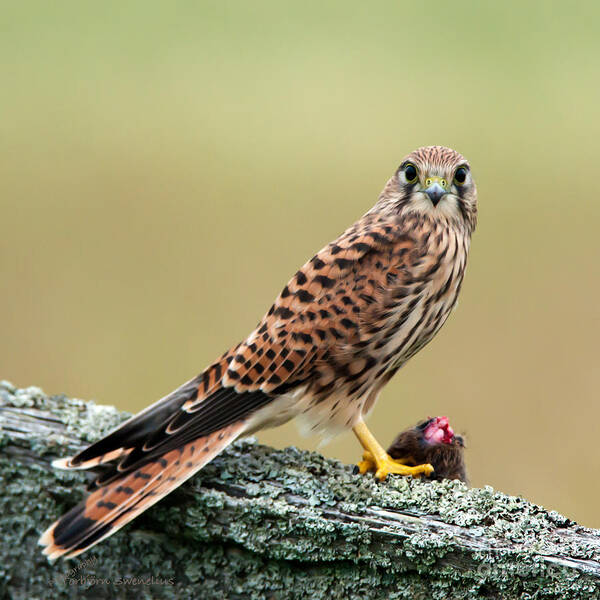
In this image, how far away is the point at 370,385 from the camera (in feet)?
9.71

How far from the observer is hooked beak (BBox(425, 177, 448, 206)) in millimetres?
2936

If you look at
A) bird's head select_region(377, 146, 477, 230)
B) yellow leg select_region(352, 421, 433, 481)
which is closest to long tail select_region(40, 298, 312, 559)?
yellow leg select_region(352, 421, 433, 481)

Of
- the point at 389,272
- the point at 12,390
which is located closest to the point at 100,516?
the point at 12,390

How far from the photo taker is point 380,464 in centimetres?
281

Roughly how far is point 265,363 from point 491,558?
0.93 m

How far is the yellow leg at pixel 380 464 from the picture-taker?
2.78m

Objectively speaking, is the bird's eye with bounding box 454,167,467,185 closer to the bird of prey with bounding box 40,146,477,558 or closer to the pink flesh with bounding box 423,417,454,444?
the bird of prey with bounding box 40,146,477,558

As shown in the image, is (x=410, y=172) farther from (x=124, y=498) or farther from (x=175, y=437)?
(x=124, y=498)

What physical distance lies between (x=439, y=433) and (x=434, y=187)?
2.80ft

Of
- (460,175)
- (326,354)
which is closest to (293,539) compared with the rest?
(326,354)

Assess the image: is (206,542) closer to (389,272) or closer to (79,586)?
(79,586)

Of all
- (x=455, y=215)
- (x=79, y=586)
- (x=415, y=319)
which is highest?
(x=455, y=215)

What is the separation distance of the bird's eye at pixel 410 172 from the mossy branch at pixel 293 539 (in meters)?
1.05

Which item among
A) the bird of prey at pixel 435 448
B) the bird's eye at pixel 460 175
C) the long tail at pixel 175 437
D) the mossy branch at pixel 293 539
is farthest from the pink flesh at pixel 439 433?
the bird's eye at pixel 460 175
